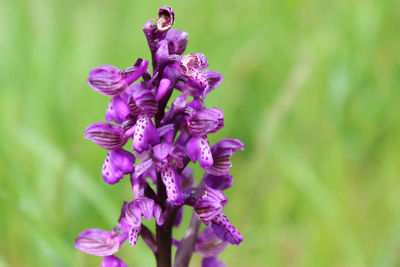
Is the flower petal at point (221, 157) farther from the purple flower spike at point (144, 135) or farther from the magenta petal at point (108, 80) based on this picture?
the magenta petal at point (108, 80)

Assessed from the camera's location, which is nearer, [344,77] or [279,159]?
[279,159]

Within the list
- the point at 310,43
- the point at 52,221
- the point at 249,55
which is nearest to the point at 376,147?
the point at 310,43

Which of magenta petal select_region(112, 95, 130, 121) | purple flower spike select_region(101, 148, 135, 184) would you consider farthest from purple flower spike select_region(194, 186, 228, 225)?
magenta petal select_region(112, 95, 130, 121)

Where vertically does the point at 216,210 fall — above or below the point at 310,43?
below

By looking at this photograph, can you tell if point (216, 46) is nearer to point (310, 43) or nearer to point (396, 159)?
point (310, 43)

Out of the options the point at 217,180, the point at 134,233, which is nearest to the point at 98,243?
the point at 134,233
